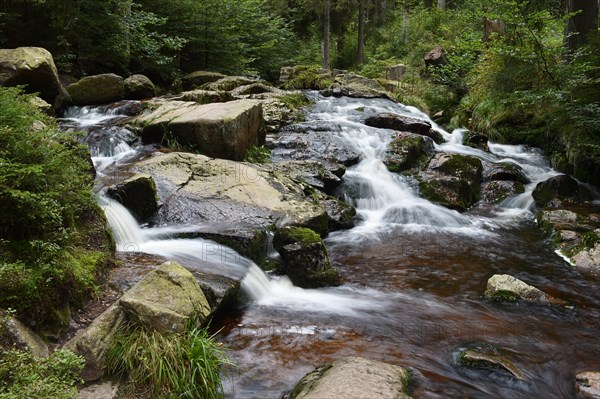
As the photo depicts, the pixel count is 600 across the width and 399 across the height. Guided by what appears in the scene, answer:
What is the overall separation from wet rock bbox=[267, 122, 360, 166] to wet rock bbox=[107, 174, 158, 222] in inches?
179

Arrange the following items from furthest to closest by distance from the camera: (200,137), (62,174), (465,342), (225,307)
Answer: (200,137) → (225,307) → (465,342) → (62,174)

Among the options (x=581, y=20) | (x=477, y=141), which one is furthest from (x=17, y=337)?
(x=581, y=20)

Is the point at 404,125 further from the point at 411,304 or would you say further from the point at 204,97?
the point at 411,304

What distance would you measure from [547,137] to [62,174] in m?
13.2

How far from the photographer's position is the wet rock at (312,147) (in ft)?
37.5

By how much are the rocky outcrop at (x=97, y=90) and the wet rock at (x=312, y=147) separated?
5375 millimetres

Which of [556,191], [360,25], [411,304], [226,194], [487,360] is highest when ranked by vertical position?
[360,25]

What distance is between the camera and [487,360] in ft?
14.0

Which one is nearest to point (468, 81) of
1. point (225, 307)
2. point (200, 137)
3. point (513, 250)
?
point (513, 250)

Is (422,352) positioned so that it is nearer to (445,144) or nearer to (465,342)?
(465,342)

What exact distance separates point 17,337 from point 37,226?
1.26m

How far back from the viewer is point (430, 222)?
9.52 m

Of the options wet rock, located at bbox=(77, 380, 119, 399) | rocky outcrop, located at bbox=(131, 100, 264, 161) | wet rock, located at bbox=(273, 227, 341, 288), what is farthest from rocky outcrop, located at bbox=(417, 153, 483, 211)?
wet rock, located at bbox=(77, 380, 119, 399)

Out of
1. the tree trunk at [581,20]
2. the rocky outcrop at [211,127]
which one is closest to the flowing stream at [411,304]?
the rocky outcrop at [211,127]
